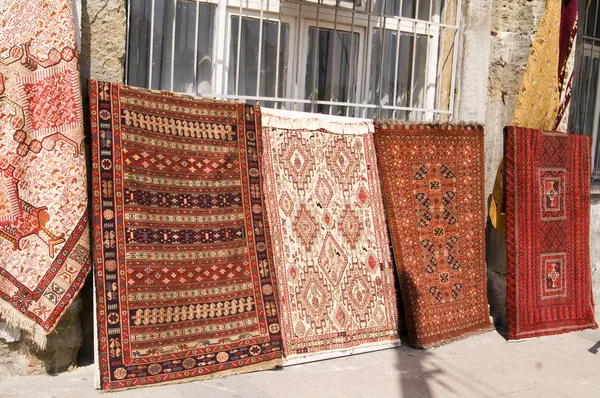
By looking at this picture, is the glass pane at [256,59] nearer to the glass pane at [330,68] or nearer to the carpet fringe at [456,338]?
the glass pane at [330,68]

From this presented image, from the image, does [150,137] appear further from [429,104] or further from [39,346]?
[429,104]

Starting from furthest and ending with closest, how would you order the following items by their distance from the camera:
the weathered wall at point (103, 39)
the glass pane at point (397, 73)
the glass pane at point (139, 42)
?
the glass pane at point (397, 73) < the glass pane at point (139, 42) < the weathered wall at point (103, 39)

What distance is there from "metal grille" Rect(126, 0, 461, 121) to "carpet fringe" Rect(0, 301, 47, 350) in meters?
1.64

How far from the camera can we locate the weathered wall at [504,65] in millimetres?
5570

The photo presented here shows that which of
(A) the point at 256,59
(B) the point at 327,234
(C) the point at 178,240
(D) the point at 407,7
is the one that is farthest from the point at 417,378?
(D) the point at 407,7

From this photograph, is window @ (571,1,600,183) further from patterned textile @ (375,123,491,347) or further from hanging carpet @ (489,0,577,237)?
patterned textile @ (375,123,491,347)

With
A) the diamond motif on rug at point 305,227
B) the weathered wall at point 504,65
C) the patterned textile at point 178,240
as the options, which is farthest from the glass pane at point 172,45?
the weathered wall at point 504,65

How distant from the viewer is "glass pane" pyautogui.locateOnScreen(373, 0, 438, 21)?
5131mm

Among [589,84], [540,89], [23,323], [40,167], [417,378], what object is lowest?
[417,378]

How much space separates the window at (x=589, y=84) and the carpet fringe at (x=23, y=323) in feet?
18.6

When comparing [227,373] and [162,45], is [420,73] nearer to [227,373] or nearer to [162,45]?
[162,45]

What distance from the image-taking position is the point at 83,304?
390 centimetres

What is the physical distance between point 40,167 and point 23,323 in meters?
0.84

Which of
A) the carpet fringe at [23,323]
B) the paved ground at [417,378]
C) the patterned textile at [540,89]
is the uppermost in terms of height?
the patterned textile at [540,89]
